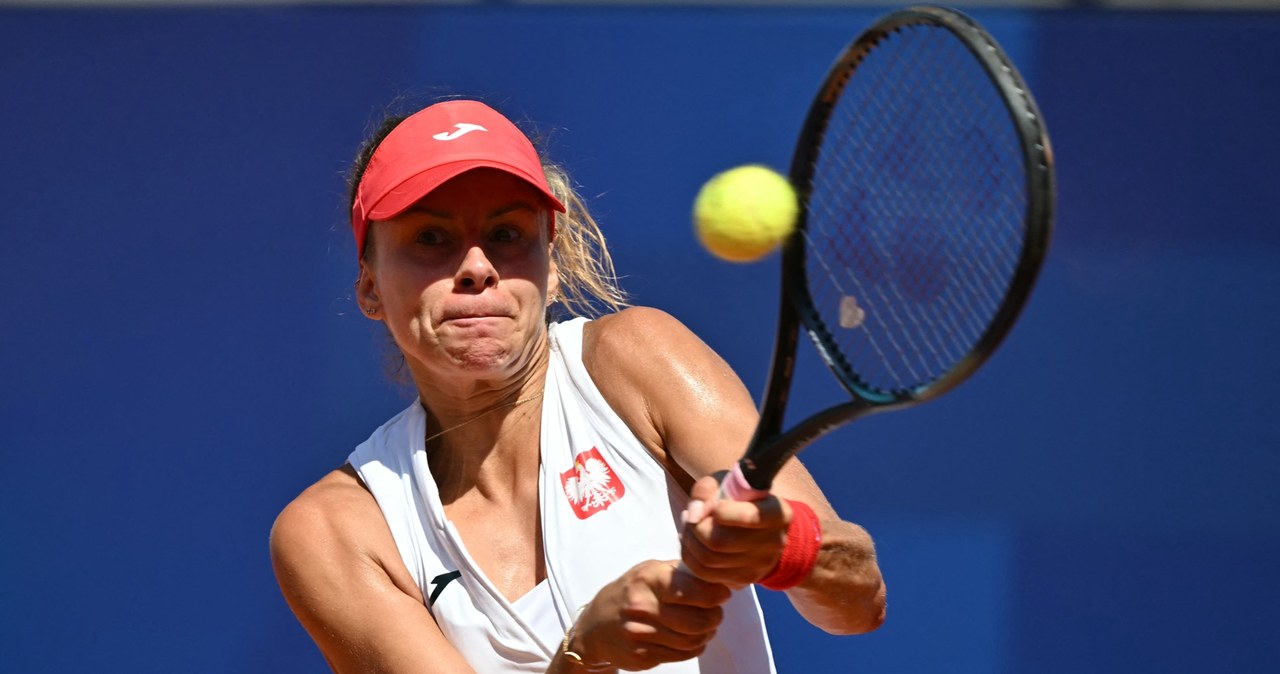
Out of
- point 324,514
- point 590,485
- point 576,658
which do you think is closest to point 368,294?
point 324,514

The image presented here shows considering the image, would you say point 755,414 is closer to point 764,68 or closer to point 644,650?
point 644,650

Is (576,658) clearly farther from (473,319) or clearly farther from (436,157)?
(436,157)

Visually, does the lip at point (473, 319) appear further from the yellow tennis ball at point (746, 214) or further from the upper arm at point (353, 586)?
the yellow tennis ball at point (746, 214)

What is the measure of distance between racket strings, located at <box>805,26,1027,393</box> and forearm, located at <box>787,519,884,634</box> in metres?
0.41

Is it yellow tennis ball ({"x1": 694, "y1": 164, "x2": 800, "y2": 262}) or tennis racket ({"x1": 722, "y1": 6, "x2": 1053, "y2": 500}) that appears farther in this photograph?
yellow tennis ball ({"x1": 694, "y1": 164, "x2": 800, "y2": 262})

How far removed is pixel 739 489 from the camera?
1.33 meters

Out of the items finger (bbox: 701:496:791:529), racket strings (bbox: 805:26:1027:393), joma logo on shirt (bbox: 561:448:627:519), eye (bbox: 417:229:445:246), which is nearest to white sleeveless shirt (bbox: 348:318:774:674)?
joma logo on shirt (bbox: 561:448:627:519)

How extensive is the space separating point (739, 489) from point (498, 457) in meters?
0.62

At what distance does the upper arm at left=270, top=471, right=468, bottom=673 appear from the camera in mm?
1709

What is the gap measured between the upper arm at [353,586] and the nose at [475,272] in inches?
13.1

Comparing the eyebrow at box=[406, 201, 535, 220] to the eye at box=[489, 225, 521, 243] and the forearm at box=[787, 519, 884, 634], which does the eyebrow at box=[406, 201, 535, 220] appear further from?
the forearm at box=[787, 519, 884, 634]

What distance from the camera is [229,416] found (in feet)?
9.00

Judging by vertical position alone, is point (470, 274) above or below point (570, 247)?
below

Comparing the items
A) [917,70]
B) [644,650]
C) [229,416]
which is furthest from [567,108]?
[644,650]
